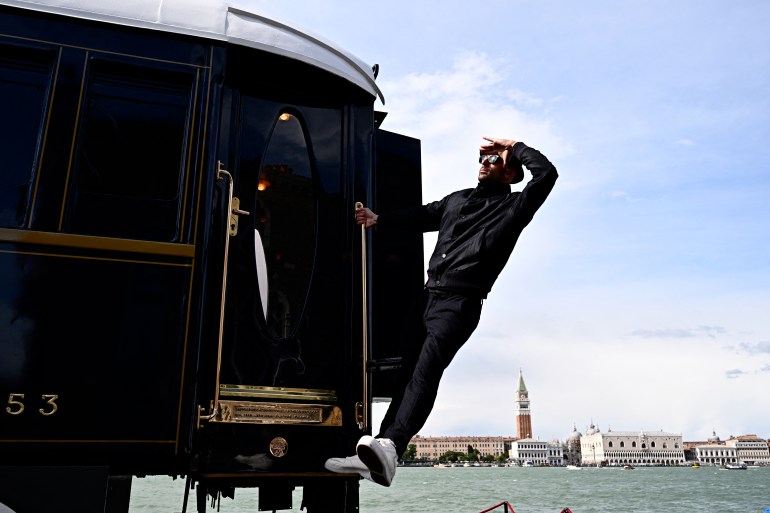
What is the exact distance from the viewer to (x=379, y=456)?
275cm

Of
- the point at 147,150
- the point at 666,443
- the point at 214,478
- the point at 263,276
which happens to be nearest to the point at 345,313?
the point at 263,276

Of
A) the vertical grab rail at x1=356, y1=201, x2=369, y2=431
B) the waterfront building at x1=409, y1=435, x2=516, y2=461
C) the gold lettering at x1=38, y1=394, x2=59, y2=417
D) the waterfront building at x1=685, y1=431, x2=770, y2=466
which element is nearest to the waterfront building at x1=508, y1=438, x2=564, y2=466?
the waterfront building at x1=409, y1=435, x2=516, y2=461

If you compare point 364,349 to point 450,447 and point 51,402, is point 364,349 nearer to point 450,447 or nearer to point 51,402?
point 51,402

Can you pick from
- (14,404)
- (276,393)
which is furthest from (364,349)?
(14,404)

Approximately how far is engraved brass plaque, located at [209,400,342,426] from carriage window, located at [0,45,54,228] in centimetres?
129

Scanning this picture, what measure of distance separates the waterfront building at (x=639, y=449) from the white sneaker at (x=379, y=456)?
19980 centimetres

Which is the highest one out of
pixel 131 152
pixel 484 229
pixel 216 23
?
pixel 216 23

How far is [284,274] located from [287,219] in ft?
1.04

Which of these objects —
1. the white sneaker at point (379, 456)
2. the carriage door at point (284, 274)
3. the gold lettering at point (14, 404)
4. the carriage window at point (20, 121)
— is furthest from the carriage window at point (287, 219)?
the gold lettering at point (14, 404)

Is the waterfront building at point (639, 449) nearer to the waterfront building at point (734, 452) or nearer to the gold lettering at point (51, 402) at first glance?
the waterfront building at point (734, 452)

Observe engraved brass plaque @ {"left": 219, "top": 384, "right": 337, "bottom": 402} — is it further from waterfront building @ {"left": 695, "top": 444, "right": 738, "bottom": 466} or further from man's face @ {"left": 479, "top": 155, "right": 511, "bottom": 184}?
waterfront building @ {"left": 695, "top": 444, "right": 738, "bottom": 466}

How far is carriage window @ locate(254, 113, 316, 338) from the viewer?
3578mm

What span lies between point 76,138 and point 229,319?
114 cm

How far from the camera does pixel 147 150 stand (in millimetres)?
3207
